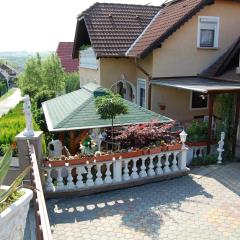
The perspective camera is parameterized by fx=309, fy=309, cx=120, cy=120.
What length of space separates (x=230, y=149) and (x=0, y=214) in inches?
407

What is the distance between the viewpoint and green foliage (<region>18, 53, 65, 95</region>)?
2905cm

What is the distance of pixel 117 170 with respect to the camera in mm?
9039

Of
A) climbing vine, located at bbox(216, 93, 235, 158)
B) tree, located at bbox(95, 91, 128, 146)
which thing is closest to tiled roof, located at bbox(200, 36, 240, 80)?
climbing vine, located at bbox(216, 93, 235, 158)

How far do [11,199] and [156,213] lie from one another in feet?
14.3

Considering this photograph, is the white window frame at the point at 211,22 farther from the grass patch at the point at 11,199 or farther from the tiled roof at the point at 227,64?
the grass patch at the point at 11,199

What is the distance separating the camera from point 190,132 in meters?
12.5

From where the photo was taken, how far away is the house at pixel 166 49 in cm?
1527

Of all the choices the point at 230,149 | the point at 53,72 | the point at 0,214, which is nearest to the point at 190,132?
the point at 230,149

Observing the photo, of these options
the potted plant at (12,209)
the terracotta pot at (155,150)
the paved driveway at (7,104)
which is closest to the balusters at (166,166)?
the terracotta pot at (155,150)

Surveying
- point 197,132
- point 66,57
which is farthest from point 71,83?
point 197,132

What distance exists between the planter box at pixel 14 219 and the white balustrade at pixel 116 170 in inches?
161

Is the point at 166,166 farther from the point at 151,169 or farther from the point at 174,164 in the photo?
the point at 151,169

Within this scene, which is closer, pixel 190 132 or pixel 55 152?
pixel 55 152

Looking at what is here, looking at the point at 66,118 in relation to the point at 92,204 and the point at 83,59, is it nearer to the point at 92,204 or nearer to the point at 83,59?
the point at 92,204
